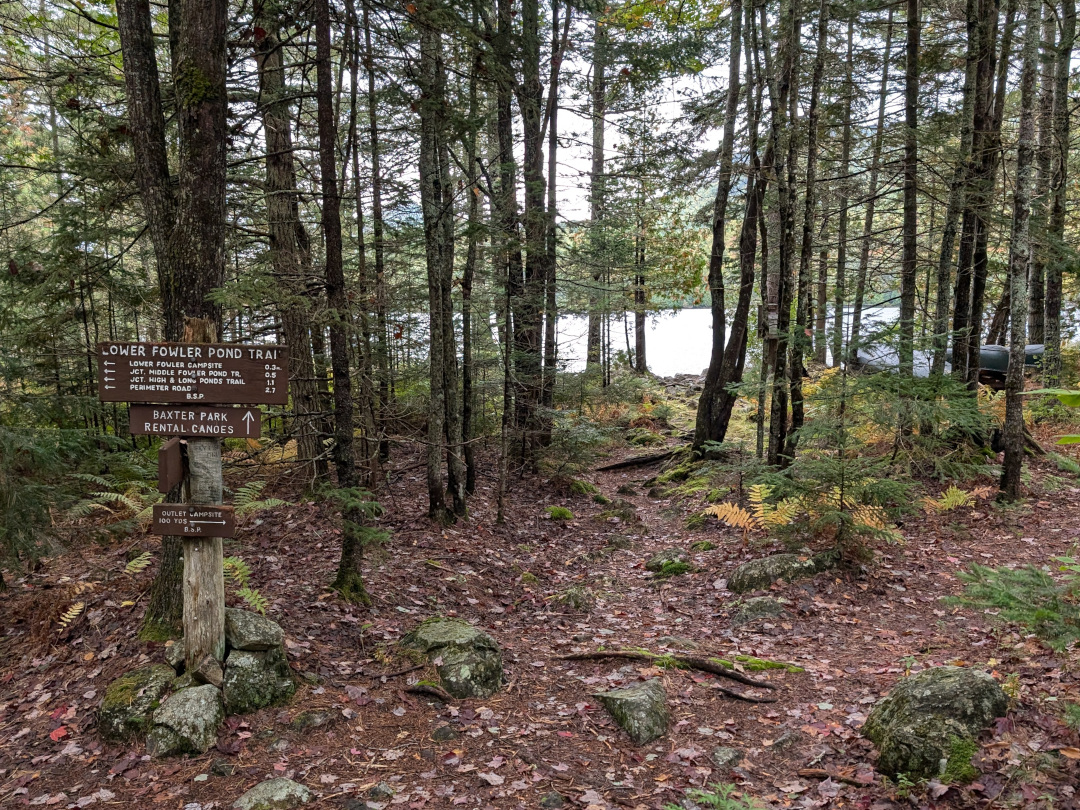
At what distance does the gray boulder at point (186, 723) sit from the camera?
14.1ft

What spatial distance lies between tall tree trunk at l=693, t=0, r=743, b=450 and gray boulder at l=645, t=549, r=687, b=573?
12.1 feet

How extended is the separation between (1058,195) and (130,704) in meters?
15.7

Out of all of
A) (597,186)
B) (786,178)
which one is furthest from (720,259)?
(597,186)

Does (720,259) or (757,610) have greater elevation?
(720,259)

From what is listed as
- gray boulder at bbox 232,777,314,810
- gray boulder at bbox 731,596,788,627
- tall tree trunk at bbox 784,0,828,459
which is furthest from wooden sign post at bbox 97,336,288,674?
tall tree trunk at bbox 784,0,828,459

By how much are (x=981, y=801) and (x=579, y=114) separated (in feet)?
43.0

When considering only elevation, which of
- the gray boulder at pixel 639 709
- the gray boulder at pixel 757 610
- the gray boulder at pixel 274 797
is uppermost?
the gray boulder at pixel 274 797

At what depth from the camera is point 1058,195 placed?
37.7ft

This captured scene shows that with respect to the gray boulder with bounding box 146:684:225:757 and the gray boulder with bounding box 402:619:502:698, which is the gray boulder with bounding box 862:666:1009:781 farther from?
the gray boulder with bounding box 146:684:225:757

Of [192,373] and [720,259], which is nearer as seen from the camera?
[192,373]

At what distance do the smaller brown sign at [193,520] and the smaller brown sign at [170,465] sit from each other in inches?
6.6

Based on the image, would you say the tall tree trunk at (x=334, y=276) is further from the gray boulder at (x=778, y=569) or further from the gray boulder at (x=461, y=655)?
the gray boulder at (x=778, y=569)

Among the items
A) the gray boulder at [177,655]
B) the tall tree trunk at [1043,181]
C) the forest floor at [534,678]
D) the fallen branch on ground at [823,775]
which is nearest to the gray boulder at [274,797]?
the forest floor at [534,678]

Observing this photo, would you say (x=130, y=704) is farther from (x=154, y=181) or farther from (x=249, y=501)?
(x=154, y=181)
